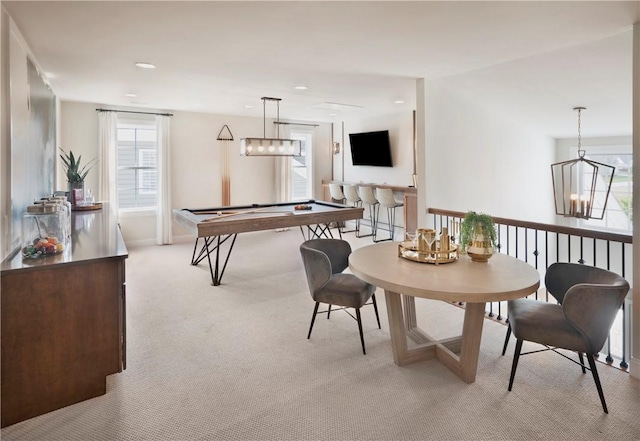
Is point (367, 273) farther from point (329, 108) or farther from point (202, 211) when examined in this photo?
point (329, 108)

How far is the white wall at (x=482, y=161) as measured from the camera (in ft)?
15.1

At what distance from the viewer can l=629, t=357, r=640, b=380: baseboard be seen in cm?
255

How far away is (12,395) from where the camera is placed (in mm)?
2102

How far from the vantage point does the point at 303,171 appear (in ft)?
28.7

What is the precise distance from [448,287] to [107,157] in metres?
6.06

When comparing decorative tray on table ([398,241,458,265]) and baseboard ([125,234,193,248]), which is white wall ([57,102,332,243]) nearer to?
baseboard ([125,234,193,248])

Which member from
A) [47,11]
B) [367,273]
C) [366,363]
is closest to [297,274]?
[366,363]

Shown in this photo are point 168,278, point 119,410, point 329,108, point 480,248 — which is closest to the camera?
point 119,410

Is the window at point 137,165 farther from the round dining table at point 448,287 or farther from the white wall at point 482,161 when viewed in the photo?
the round dining table at point 448,287

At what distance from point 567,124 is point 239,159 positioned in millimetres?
5678

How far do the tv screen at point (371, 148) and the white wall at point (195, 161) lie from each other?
1.78m

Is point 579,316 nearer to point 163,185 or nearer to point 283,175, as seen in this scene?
point 163,185

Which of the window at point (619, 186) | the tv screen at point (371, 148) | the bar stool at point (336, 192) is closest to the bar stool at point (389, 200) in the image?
the tv screen at point (371, 148)

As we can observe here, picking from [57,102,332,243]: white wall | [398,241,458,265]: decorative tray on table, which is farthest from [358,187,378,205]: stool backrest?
[398,241,458,265]: decorative tray on table
